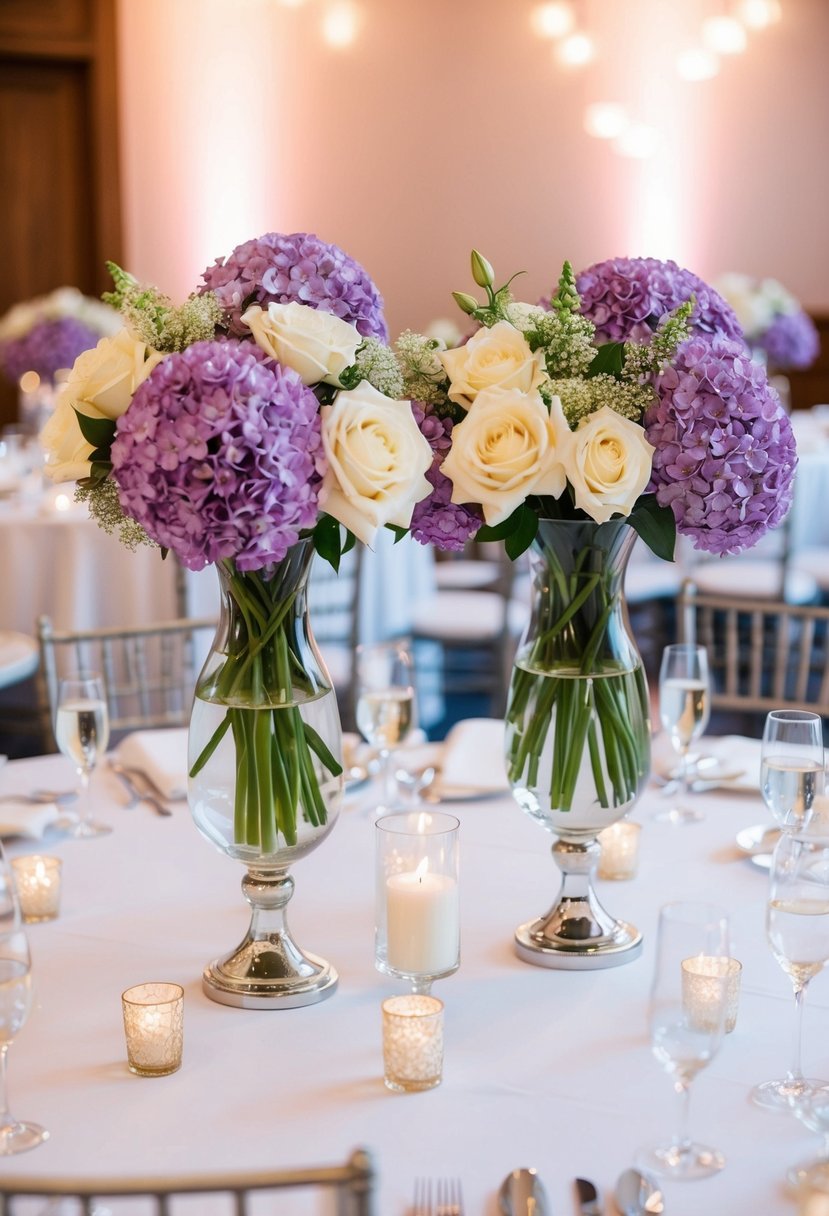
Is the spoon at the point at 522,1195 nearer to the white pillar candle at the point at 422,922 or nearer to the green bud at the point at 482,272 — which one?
the white pillar candle at the point at 422,922

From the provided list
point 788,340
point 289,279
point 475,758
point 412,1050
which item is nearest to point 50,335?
point 788,340

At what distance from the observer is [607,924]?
55.9 inches

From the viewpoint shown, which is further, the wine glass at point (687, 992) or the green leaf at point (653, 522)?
the green leaf at point (653, 522)

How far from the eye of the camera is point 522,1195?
977mm

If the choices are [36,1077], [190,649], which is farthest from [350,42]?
[36,1077]

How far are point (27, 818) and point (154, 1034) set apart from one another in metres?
0.60

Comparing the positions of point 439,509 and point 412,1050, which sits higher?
point 439,509

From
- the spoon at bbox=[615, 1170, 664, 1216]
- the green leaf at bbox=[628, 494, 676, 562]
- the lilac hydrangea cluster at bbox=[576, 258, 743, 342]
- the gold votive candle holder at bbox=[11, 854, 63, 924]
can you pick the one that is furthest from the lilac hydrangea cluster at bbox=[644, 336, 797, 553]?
the gold votive candle holder at bbox=[11, 854, 63, 924]

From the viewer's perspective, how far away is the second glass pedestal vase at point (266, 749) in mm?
1269

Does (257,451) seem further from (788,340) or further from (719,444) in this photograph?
(788,340)

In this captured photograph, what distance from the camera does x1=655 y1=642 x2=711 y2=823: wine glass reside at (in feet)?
6.00

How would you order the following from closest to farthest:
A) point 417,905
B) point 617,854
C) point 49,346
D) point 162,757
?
point 417,905 < point 617,854 < point 162,757 < point 49,346

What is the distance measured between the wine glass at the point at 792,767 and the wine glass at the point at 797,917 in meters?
0.36

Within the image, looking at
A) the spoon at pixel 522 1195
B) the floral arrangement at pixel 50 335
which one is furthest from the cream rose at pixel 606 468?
the floral arrangement at pixel 50 335
